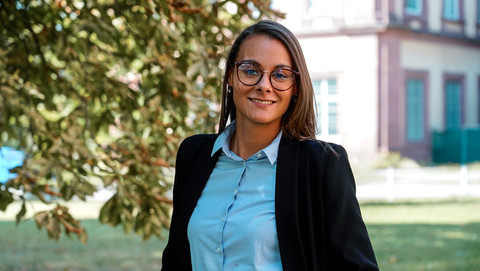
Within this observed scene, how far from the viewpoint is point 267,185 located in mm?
2486

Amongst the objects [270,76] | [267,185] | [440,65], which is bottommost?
[267,185]

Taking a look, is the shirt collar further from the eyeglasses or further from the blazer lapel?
the eyeglasses

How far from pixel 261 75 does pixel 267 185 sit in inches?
13.9

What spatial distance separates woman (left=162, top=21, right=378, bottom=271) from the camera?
2.35 metres

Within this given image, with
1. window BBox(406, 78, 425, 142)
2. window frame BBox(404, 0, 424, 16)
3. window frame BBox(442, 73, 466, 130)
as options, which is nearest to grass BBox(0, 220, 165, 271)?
window BBox(406, 78, 425, 142)

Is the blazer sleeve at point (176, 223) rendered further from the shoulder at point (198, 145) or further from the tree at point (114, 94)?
the tree at point (114, 94)

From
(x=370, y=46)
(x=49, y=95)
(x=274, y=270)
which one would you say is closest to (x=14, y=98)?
(x=49, y=95)

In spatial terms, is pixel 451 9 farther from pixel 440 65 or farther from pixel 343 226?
pixel 343 226

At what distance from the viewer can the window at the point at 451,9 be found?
31.4m

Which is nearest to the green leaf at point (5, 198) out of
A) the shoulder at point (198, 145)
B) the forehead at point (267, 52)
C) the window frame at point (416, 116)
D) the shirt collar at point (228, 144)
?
the shoulder at point (198, 145)

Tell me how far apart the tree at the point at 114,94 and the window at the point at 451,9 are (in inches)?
1048

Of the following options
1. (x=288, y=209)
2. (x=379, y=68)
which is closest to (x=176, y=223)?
(x=288, y=209)

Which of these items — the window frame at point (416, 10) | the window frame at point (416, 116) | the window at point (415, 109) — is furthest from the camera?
the window at point (415, 109)

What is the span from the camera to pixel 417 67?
1175 inches
